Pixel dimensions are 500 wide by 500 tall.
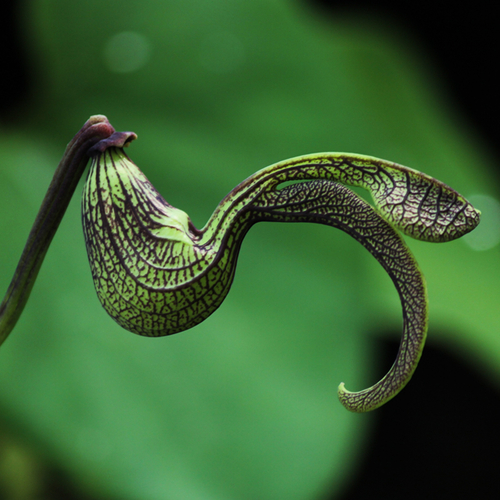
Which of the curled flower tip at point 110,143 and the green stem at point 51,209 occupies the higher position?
the curled flower tip at point 110,143

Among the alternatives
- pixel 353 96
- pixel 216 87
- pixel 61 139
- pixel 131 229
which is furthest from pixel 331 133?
pixel 131 229

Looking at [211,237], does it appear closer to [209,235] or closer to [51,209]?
[209,235]

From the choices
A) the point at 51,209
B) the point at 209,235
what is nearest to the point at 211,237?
the point at 209,235

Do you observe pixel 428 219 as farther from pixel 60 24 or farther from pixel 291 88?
pixel 60 24

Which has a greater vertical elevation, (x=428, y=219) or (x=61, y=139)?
(x=428, y=219)

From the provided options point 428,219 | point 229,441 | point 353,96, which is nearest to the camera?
point 428,219

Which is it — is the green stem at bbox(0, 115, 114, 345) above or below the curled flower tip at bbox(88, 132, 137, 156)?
below
